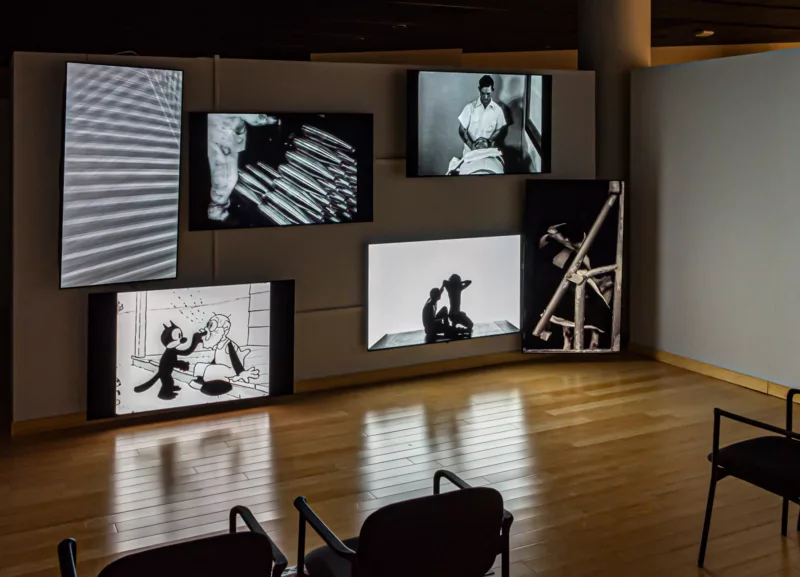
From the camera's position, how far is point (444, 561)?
2848mm

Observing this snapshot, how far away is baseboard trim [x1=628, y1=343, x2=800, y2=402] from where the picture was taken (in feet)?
21.3

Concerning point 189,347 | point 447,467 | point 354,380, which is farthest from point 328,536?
point 354,380

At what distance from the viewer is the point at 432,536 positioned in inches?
110

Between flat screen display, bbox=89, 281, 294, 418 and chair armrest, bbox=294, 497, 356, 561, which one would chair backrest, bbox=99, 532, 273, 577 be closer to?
chair armrest, bbox=294, 497, 356, 561

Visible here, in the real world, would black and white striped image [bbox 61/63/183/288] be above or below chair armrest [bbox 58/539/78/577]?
above

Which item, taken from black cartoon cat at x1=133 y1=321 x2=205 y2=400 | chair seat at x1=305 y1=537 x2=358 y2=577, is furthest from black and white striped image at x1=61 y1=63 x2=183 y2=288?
chair seat at x1=305 y1=537 x2=358 y2=577

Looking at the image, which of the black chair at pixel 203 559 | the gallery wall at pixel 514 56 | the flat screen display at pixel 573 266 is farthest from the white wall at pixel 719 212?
the black chair at pixel 203 559

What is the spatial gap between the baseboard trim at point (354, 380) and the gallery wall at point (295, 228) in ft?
0.16

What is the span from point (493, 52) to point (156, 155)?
6.78 meters

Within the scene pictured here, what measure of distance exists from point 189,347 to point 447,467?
76.9 inches

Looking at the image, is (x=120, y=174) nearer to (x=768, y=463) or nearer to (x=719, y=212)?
(x=768, y=463)

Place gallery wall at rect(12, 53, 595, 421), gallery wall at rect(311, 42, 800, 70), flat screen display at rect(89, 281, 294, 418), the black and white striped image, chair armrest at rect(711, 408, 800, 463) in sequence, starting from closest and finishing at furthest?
chair armrest at rect(711, 408, 800, 463) < the black and white striped image < gallery wall at rect(12, 53, 595, 421) < flat screen display at rect(89, 281, 294, 418) < gallery wall at rect(311, 42, 800, 70)

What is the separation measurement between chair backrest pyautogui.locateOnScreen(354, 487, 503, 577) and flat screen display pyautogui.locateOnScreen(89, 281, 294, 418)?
11.3 feet

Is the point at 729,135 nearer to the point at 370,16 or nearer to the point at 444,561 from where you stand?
the point at 370,16
